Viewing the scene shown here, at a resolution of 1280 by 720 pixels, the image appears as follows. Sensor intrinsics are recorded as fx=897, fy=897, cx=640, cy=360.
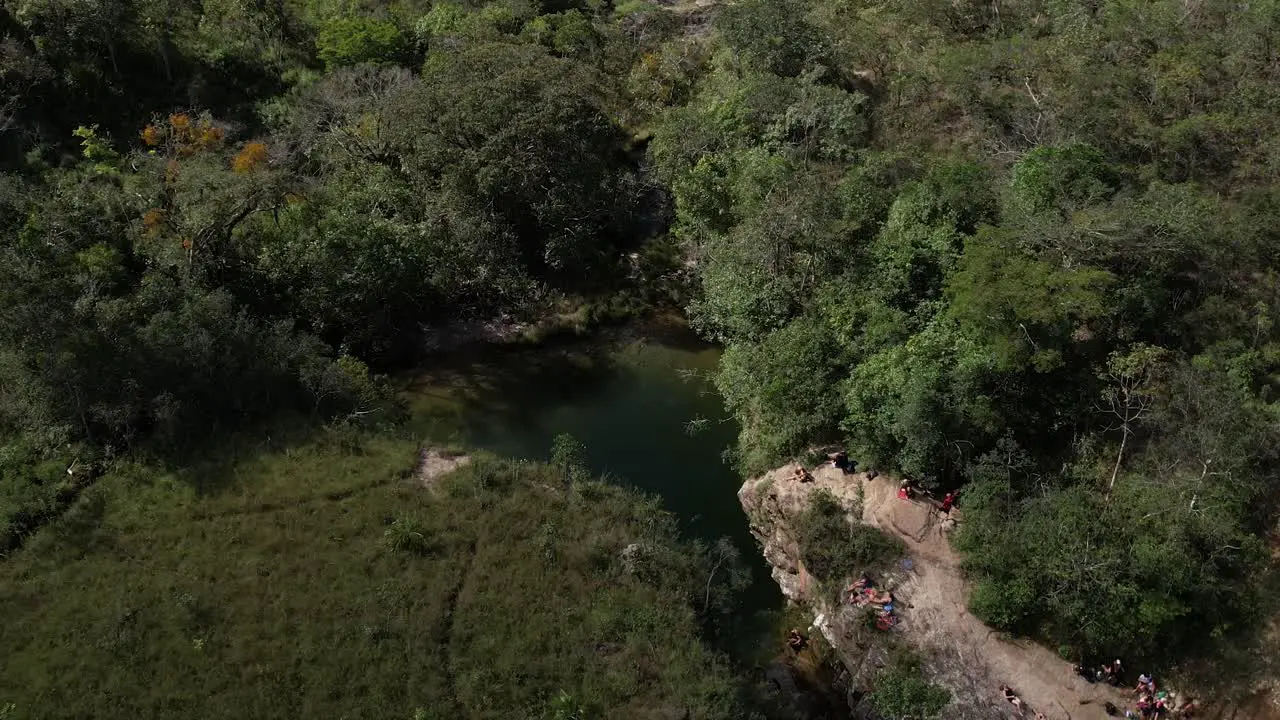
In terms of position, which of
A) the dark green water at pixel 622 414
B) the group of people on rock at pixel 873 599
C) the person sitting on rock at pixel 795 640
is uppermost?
the group of people on rock at pixel 873 599

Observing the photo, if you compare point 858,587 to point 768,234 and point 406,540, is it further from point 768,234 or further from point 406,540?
point 406,540

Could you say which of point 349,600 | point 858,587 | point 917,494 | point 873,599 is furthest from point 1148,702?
point 349,600

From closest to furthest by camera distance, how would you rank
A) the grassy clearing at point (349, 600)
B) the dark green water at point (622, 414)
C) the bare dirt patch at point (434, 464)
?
the grassy clearing at point (349, 600)
the bare dirt patch at point (434, 464)
the dark green water at point (622, 414)

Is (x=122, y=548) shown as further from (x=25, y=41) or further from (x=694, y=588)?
(x=25, y=41)

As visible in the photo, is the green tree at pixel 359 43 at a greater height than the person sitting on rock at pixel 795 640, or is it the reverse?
the green tree at pixel 359 43

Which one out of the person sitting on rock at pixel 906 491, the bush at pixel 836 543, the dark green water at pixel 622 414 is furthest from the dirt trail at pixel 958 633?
the dark green water at pixel 622 414

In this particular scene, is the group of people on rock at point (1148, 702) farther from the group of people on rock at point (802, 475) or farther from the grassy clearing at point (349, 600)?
the grassy clearing at point (349, 600)

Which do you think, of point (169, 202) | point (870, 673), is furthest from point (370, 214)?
point (870, 673)
